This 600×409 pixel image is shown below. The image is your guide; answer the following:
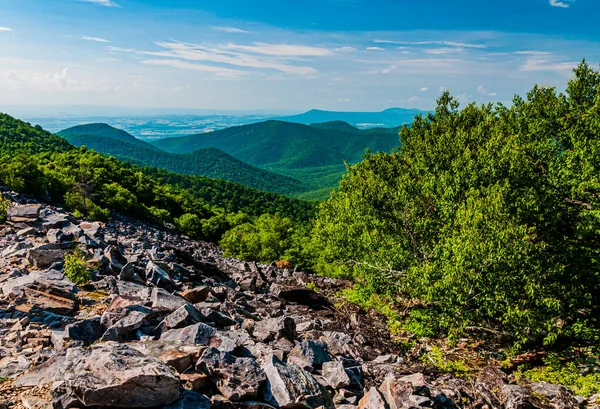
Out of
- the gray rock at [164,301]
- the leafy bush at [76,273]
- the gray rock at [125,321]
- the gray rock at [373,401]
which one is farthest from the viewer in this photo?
the leafy bush at [76,273]

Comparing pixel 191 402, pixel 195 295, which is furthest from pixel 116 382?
pixel 195 295

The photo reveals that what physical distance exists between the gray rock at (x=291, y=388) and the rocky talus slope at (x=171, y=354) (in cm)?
3

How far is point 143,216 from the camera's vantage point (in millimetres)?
57750

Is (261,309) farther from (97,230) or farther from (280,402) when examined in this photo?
(97,230)

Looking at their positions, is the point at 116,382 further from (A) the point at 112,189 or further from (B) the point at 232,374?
(A) the point at 112,189

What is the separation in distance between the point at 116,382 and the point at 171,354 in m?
1.85

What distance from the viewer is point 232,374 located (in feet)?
25.6

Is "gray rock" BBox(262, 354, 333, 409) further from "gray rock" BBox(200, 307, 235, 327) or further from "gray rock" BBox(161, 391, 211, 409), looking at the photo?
"gray rock" BBox(200, 307, 235, 327)

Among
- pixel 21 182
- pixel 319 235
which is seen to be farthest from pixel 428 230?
pixel 21 182

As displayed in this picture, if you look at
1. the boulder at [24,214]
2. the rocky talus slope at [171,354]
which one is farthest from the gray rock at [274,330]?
the boulder at [24,214]

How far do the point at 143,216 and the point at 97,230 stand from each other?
35.6 m

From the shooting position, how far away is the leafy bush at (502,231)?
48.3 feet

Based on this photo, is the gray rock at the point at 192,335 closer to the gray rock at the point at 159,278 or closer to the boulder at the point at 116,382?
the boulder at the point at 116,382

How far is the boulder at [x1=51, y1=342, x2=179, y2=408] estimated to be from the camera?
20.5 feet
